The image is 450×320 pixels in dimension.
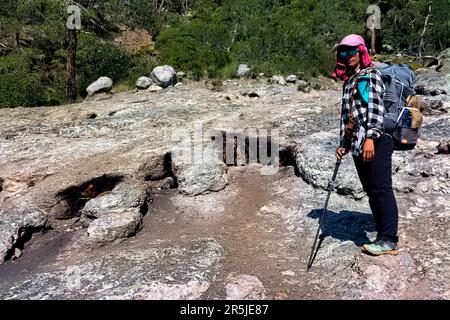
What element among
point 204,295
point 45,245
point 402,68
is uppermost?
point 402,68

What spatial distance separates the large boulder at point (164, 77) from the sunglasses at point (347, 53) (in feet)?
26.8

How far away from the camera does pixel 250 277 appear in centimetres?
355

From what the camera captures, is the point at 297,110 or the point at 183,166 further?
the point at 297,110

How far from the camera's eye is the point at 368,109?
3.15m

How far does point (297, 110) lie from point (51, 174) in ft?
14.4

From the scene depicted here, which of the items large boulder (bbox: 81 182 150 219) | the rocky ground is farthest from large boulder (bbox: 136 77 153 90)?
large boulder (bbox: 81 182 150 219)

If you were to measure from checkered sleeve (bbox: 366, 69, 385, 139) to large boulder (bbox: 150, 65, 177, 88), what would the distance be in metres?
8.41

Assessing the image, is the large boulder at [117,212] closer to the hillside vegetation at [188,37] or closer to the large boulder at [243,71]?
the hillside vegetation at [188,37]

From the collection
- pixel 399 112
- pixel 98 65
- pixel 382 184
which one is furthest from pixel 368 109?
pixel 98 65

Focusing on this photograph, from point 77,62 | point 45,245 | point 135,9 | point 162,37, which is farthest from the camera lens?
point 135,9

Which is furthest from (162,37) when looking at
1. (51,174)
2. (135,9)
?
(51,174)

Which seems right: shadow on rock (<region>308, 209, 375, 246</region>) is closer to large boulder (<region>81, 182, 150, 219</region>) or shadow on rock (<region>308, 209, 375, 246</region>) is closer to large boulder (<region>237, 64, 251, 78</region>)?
large boulder (<region>81, 182, 150, 219</region>)

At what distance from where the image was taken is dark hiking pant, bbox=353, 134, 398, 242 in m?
3.23
